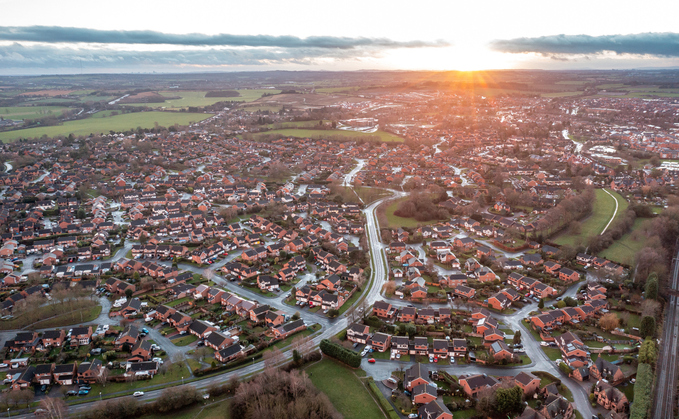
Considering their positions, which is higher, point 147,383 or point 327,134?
point 327,134

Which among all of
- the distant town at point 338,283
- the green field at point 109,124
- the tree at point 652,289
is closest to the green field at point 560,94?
the distant town at point 338,283

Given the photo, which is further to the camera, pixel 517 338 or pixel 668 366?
pixel 517 338

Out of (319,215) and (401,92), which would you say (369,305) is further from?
(401,92)

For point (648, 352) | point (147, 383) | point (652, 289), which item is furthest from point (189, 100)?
point (648, 352)

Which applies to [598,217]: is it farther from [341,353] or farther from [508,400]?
[341,353]

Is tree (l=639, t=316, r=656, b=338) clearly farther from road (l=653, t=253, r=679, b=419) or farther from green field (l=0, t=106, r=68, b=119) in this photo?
green field (l=0, t=106, r=68, b=119)

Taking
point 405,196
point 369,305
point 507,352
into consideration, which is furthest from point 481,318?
point 405,196

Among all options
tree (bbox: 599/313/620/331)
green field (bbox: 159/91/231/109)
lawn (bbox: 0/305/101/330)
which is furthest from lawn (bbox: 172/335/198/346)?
green field (bbox: 159/91/231/109)
